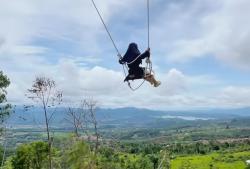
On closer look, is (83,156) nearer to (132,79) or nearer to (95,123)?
(95,123)

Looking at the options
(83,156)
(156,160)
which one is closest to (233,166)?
(156,160)

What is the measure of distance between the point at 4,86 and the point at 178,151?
3308 inches

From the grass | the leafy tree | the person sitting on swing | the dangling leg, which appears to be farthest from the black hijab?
the grass

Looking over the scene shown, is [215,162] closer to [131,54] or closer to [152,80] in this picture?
[152,80]

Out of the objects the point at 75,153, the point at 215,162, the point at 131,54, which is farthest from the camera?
the point at 215,162

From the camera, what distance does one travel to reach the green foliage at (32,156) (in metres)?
41.8

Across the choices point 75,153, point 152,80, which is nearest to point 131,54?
point 152,80

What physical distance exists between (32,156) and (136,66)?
33.5m

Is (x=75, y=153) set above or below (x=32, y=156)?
above

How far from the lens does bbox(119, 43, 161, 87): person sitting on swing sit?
10.4m

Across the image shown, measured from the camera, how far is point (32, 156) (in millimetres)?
41938

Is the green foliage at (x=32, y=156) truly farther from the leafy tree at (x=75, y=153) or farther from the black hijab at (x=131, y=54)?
the black hijab at (x=131, y=54)

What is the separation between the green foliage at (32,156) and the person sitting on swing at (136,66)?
32.7 metres

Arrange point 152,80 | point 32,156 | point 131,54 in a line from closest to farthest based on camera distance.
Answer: point 152,80 → point 131,54 → point 32,156
